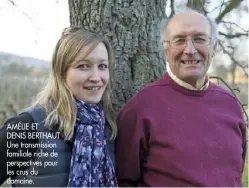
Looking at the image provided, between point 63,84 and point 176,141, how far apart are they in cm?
48

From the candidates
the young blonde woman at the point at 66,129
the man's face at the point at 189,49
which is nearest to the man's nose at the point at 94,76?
the young blonde woman at the point at 66,129

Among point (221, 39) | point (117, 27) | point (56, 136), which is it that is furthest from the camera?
point (221, 39)

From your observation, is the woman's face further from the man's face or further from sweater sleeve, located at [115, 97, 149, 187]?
the man's face

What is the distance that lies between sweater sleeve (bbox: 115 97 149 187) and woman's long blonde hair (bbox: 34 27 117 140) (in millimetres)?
245

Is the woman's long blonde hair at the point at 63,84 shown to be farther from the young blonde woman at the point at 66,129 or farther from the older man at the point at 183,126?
the older man at the point at 183,126

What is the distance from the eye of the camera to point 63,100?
138cm

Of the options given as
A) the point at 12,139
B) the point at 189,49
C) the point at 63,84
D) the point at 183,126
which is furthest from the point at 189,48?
the point at 12,139

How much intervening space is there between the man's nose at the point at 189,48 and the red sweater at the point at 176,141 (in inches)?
5.6

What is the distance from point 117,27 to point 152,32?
175 millimetres

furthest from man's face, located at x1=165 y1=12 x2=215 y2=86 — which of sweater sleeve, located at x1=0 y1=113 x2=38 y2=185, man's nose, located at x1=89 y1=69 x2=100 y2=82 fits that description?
sweater sleeve, located at x1=0 y1=113 x2=38 y2=185

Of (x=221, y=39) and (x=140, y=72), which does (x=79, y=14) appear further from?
(x=221, y=39)

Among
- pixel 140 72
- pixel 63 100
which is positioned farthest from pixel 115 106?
pixel 63 100

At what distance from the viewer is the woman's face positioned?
1386 millimetres

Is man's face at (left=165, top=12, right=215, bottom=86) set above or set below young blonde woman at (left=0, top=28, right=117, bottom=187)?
above
